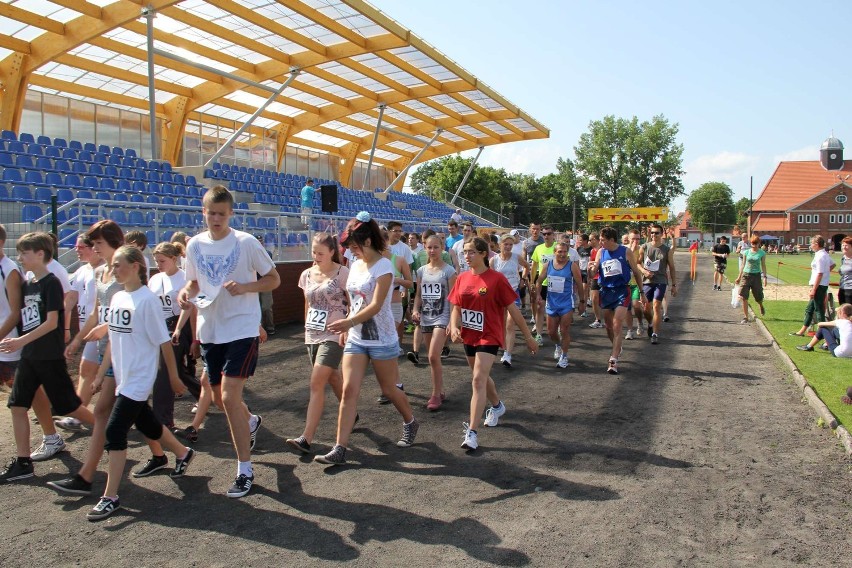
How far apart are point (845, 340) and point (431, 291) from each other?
19.7 feet

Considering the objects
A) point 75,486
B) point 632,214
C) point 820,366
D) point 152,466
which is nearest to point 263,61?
point 820,366

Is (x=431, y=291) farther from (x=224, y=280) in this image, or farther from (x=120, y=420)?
(x=120, y=420)

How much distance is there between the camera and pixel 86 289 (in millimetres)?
6117

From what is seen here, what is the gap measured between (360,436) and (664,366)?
17.0ft

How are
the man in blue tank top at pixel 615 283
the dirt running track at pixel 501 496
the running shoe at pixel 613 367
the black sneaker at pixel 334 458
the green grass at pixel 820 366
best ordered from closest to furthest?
the dirt running track at pixel 501 496 → the black sneaker at pixel 334 458 → the green grass at pixel 820 366 → the running shoe at pixel 613 367 → the man in blue tank top at pixel 615 283

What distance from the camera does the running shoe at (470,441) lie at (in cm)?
550

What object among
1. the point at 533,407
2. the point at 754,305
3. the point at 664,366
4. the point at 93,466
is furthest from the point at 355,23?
the point at 93,466

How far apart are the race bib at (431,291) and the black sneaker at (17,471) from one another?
429cm

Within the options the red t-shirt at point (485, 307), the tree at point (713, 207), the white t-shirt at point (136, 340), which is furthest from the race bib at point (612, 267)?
the tree at point (713, 207)

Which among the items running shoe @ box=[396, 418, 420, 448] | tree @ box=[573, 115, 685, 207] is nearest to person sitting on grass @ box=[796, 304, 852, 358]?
running shoe @ box=[396, 418, 420, 448]

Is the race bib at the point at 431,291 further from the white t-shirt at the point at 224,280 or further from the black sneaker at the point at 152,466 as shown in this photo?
the black sneaker at the point at 152,466

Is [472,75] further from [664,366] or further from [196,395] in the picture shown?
[196,395]

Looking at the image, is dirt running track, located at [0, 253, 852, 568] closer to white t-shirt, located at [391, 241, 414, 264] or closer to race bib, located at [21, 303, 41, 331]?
race bib, located at [21, 303, 41, 331]

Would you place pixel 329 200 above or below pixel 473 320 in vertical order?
above
